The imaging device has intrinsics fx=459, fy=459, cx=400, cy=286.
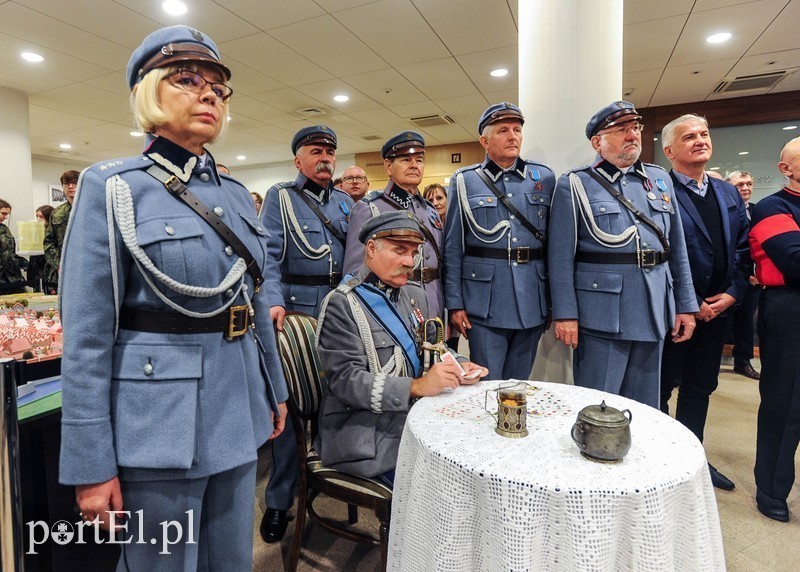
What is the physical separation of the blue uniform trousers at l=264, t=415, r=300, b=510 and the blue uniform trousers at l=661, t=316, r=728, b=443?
1.96 m

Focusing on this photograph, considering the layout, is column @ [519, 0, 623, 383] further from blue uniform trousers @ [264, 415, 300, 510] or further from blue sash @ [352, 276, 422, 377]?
blue uniform trousers @ [264, 415, 300, 510]

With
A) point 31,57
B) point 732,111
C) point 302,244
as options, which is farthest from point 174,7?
point 732,111

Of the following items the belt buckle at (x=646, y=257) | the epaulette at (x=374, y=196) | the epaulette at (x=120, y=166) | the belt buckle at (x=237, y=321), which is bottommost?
the belt buckle at (x=237, y=321)

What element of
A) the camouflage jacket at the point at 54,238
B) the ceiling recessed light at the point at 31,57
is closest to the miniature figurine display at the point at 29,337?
the camouflage jacket at the point at 54,238

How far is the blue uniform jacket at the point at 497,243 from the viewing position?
6.79ft

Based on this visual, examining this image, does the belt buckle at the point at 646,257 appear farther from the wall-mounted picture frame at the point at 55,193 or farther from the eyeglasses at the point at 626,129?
the wall-mounted picture frame at the point at 55,193

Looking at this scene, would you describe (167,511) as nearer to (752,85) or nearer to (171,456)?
(171,456)

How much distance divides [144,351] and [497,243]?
61.7 inches

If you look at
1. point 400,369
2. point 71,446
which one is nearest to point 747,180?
point 400,369

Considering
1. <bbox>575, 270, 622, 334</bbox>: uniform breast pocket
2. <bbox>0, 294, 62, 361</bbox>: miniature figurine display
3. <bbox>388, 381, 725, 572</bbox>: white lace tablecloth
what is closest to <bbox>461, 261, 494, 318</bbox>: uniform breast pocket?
<bbox>575, 270, 622, 334</bbox>: uniform breast pocket

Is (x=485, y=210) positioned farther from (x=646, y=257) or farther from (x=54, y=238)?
(x=54, y=238)

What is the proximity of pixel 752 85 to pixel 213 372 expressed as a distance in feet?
24.7

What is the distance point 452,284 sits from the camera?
219 centimetres

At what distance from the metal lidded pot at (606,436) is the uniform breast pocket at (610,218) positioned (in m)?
1.20
